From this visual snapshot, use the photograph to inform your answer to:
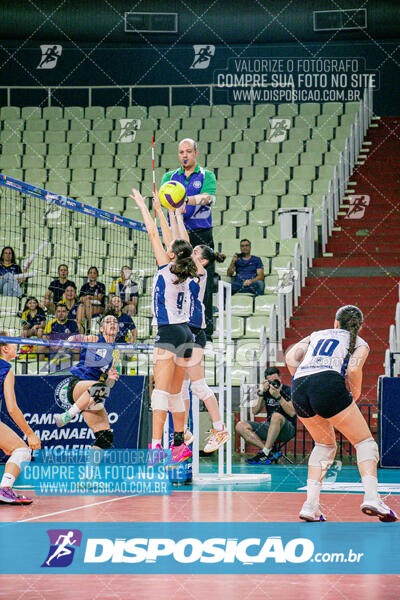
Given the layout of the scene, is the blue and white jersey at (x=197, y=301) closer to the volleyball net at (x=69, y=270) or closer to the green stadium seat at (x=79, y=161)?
the volleyball net at (x=69, y=270)

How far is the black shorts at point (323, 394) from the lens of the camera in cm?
739

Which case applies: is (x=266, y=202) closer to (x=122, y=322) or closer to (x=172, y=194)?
(x=122, y=322)

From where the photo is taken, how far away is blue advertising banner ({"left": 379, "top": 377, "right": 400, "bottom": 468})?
519 inches

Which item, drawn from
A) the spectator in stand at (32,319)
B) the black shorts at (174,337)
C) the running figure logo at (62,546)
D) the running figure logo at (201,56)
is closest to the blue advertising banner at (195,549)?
the running figure logo at (62,546)

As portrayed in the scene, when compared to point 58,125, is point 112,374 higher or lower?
lower

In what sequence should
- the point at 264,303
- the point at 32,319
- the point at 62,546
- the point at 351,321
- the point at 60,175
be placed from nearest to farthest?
the point at 62,546 < the point at 351,321 < the point at 32,319 < the point at 264,303 < the point at 60,175

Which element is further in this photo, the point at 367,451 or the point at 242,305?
the point at 242,305

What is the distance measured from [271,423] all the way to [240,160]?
27.6 ft

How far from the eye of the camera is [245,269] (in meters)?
16.8

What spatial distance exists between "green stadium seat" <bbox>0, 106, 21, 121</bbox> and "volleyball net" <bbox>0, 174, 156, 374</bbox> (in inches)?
99.3

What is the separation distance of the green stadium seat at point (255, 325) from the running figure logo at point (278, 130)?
6072 millimetres

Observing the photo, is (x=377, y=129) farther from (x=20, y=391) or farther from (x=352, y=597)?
(x=352, y=597)

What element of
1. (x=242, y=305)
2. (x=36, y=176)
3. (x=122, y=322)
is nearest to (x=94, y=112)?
(x=36, y=176)

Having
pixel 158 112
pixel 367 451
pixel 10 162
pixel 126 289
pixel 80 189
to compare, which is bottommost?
pixel 367 451
